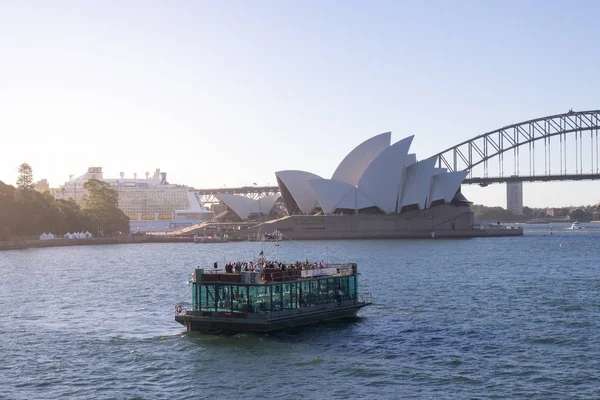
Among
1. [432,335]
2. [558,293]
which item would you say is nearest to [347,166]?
[558,293]

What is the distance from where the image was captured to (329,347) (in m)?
27.2

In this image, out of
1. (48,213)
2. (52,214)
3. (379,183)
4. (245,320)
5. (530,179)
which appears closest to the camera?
(245,320)

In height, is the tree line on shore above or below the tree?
below

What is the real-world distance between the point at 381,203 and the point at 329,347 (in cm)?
8994

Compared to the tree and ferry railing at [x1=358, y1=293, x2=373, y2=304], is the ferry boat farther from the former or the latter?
the tree

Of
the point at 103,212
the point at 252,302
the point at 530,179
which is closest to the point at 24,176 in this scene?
the point at 103,212

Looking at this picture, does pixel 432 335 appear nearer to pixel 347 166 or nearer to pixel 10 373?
pixel 10 373

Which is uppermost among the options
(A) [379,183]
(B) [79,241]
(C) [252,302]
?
(A) [379,183]

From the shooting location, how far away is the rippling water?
22223 mm

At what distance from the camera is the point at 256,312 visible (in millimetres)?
29047

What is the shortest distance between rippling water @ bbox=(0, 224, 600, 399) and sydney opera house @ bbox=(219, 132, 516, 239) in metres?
66.7

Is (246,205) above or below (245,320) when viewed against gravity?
above

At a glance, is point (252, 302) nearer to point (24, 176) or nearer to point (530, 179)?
point (24, 176)

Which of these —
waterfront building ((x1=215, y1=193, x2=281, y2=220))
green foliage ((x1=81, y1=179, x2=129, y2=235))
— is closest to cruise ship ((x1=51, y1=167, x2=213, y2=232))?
waterfront building ((x1=215, y1=193, x2=281, y2=220))
